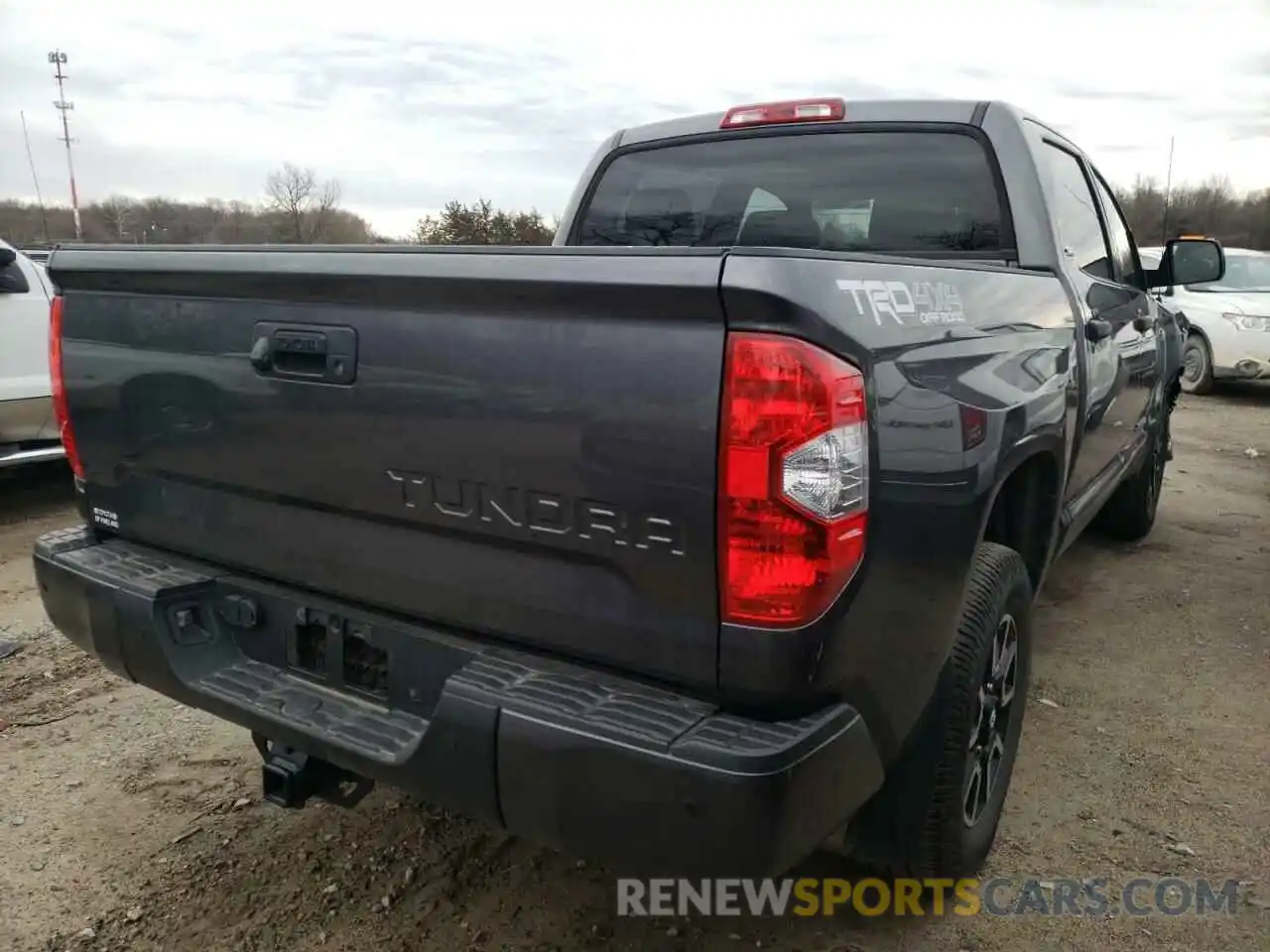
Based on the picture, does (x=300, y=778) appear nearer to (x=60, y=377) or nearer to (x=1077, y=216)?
(x=60, y=377)

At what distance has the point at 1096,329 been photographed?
3.26 metres

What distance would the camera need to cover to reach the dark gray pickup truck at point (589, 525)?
1.64 m

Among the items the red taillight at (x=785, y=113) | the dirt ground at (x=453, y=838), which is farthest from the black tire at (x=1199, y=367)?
the red taillight at (x=785, y=113)

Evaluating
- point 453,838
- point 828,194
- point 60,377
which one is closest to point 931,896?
point 453,838

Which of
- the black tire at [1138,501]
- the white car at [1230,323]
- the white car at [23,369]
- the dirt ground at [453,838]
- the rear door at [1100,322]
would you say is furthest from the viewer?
the white car at [1230,323]

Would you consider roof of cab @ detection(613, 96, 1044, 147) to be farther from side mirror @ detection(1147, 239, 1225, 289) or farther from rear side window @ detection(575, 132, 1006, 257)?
side mirror @ detection(1147, 239, 1225, 289)

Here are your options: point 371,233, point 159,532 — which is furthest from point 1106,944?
point 371,233

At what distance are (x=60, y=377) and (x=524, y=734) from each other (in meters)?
1.68

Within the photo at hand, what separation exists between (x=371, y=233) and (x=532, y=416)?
7159mm

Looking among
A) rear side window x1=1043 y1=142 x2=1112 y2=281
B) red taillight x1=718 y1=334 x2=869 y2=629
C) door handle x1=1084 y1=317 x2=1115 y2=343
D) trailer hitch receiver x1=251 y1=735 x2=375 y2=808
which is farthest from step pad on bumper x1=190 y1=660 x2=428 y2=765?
rear side window x1=1043 y1=142 x2=1112 y2=281

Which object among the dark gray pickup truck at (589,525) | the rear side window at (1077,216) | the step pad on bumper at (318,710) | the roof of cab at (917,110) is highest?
the roof of cab at (917,110)

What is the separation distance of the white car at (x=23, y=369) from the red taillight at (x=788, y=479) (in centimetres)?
530

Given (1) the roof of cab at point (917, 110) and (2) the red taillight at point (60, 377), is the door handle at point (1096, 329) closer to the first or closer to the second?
(1) the roof of cab at point (917, 110)

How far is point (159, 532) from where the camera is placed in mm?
2502
